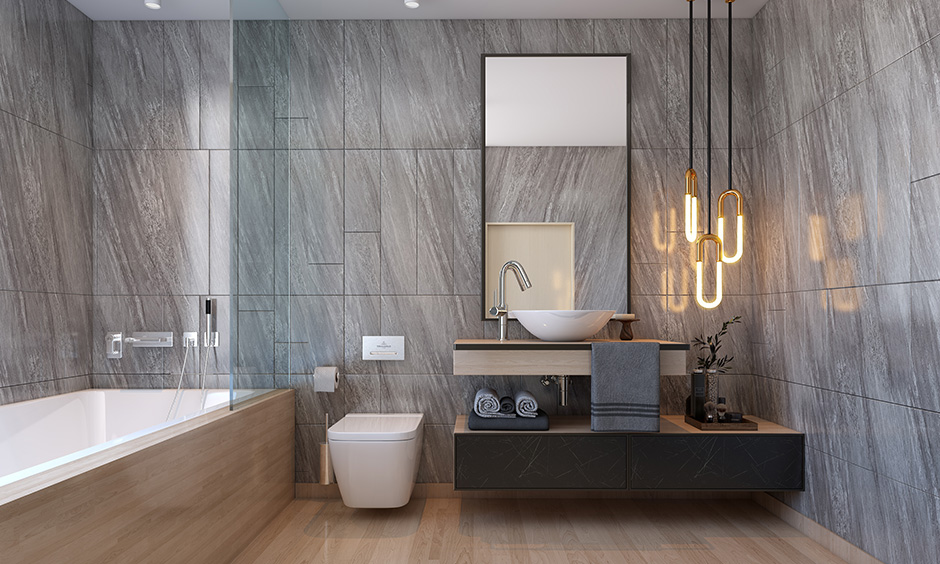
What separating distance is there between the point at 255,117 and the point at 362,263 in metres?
0.92

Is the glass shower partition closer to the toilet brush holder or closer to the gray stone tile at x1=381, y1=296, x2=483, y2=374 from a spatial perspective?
the toilet brush holder

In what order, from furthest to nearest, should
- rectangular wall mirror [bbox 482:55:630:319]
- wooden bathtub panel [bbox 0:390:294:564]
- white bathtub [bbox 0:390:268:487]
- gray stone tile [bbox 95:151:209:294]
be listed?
1. gray stone tile [bbox 95:151:209:294]
2. rectangular wall mirror [bbox 482:55:630:319]
3. white bathtub [bbox 0:390:268:487]
4. wooden bathtub panel [bbox 0:390:294:564]

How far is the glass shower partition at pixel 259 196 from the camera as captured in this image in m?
2.73

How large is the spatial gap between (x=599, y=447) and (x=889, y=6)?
6.84 ft

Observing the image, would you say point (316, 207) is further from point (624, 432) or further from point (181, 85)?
point (624, 432)

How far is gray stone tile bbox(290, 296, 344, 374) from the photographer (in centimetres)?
337

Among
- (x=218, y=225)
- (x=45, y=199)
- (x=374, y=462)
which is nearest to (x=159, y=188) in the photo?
(x=218, y=225)

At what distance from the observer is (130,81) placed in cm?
346

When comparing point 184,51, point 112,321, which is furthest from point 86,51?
point 112,321

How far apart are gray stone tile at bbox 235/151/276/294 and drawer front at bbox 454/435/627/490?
1198mm

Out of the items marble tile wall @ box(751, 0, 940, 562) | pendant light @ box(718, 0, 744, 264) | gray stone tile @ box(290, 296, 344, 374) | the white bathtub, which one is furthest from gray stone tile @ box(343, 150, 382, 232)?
marble tile wall @ box(751, 0, 940, 562)

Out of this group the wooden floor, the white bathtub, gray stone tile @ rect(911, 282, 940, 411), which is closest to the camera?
gray stone tile @ rect(911, 282, 940, 411)

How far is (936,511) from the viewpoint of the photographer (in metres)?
2.01

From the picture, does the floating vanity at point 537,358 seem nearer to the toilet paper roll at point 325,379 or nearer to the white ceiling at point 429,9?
the toilet paper roll at point 325,379
